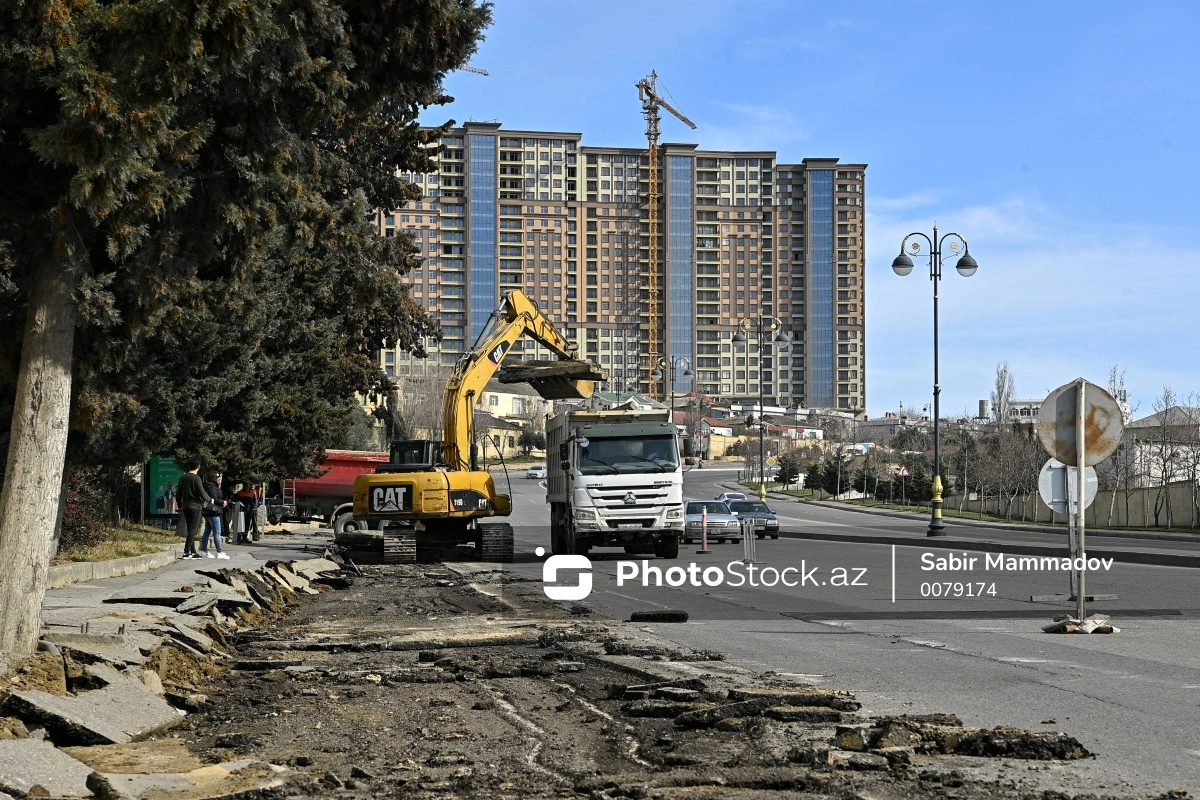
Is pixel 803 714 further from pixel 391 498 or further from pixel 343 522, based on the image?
pixel 343 522

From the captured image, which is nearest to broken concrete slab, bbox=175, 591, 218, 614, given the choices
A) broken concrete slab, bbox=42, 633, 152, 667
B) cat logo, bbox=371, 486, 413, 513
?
broken concrete slab, bbox=42, 633, 152, 667

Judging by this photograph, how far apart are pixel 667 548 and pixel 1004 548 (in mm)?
8978

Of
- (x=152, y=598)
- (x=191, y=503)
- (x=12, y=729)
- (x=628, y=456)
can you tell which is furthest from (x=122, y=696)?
(x=628, y=456)

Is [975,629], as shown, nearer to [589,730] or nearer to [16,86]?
[589,730]

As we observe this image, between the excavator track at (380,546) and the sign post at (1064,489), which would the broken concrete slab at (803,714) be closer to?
the sign post at (1064,489)

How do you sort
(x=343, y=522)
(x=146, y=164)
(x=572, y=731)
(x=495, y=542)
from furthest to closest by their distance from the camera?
(x=343, y=522), (x=495, y=542), (x=146, y=164), (x=572, y=731)

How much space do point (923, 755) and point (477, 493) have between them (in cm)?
2310

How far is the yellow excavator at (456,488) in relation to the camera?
95.4 ft

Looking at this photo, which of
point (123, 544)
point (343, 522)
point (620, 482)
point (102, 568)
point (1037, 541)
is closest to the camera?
point (102, 568)

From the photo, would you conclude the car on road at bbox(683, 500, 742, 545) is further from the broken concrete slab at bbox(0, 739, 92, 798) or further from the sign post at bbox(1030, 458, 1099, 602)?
the broken concrete slab at bbox(0, 739, 92, 798)

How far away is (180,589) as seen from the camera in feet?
55.3

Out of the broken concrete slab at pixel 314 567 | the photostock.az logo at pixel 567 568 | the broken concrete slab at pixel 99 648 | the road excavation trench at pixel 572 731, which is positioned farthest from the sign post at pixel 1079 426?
the broken concrete slab at pixel 314 567

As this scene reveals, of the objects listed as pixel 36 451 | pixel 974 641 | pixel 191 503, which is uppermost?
pixel 36 451

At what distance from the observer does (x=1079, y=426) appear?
1388 centimetres
